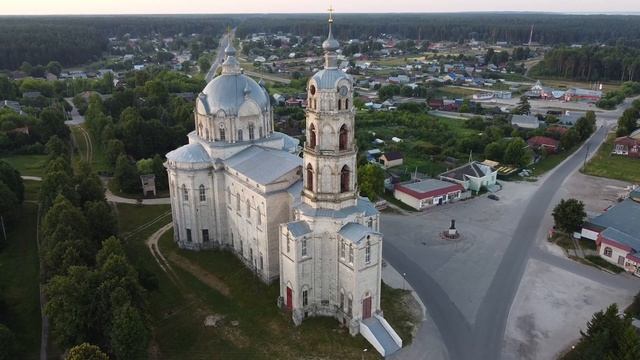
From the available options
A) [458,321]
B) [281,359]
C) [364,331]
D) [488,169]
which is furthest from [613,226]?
[281,359]

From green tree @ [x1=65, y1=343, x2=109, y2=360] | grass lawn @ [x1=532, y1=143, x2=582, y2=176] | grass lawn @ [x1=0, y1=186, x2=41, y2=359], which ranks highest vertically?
green tree @ [x1=65, y1=343, x2=109, y2=360]

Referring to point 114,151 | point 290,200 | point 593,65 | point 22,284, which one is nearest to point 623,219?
point 290,200

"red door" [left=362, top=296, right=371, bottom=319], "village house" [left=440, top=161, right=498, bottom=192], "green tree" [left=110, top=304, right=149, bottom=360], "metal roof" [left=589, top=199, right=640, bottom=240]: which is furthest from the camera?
"village house" [left=440, top=161, right=498, bottom=192]

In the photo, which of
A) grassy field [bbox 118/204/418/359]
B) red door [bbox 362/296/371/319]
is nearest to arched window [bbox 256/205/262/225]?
grassy field [bbox 118/204/418/359]

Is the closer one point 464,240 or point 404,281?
point 404,281

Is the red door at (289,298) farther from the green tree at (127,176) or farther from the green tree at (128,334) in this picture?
the green tree at (127,176)

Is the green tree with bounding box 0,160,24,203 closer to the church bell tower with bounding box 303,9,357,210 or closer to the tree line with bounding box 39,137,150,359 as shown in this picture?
the tree line with bounding box 39,137,150,359

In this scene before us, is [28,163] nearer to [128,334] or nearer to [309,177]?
[128,334]
